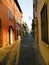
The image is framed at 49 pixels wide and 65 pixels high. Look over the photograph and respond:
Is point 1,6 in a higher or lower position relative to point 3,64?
higher

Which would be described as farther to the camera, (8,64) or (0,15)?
(0,15)

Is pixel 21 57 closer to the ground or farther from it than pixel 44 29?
closer to the ground

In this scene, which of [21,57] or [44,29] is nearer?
[44,29]

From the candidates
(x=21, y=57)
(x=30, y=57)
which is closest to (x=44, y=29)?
(x=30, y=57)

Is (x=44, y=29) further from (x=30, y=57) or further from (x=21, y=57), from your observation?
(x=21, y=57)

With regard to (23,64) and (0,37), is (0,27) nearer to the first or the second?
(0,37)

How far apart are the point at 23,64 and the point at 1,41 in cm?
1100

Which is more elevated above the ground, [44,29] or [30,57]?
[44,29]

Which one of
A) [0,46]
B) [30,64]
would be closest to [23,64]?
[30,64]

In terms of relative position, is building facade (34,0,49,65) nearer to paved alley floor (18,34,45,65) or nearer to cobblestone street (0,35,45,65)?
paved alley floor (18,34,45,65)

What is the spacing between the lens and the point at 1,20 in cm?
2031

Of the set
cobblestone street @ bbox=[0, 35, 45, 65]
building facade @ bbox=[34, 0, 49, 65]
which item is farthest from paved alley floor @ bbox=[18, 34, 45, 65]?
building facade @ bbox=[34, 0, 49, 65]

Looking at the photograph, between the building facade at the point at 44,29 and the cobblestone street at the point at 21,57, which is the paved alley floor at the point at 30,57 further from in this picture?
the building facade at the point at 44,29

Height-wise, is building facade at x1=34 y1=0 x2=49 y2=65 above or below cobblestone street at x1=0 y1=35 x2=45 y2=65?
above
